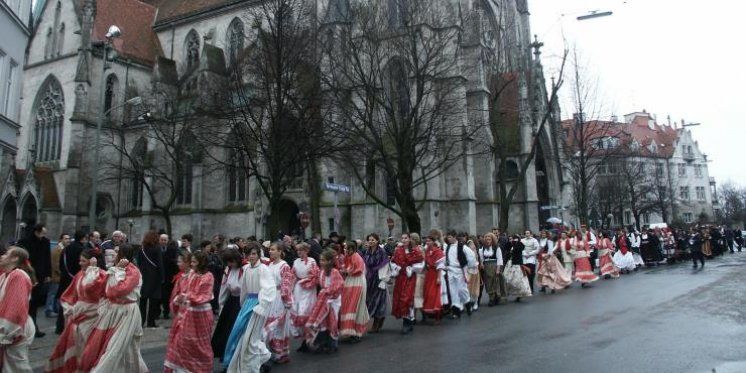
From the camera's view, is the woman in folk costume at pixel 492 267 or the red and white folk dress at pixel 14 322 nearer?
the red and white folk dress at pixel 14 322

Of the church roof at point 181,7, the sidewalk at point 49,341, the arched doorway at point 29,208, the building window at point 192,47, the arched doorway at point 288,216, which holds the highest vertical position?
the church roof at point 181,7

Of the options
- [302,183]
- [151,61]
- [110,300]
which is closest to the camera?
[110,300]

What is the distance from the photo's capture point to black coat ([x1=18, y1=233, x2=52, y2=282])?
9.36 meters

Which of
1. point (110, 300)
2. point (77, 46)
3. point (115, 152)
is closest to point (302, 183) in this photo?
point (115, 152)

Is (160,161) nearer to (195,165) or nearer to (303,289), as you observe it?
(195,165)

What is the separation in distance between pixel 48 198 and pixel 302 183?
1714 cm

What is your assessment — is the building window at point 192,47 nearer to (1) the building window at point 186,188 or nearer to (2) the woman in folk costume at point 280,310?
(1) the building window at point 186,188

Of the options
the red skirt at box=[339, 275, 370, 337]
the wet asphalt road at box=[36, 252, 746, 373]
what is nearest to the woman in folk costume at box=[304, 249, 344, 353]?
A: the wet asphalt road at box=[36, 252, 746, 373]

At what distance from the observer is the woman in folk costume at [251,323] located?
20.4 feet

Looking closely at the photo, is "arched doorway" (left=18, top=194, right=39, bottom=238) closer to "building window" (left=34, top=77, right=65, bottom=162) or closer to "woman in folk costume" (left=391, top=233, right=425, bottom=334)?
"building window" (left=34, top=77, right=65, bottom=162)

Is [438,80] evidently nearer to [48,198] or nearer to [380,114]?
[380,114]

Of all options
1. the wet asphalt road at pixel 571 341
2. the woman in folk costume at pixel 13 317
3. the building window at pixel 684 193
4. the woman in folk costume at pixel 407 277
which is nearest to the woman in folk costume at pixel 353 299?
the wet asphalt road at pixel 571 341

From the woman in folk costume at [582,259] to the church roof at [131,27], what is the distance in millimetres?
33188

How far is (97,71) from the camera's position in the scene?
3575 centimetres
